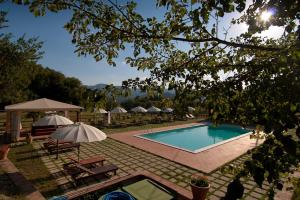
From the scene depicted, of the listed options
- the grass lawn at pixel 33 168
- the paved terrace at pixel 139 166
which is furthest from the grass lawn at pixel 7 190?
the paved terrace at pixel 139 166

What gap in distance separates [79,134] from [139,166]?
3822 mm

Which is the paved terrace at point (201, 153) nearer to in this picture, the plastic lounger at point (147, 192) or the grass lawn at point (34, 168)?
the plastic lounger at point (147, 192)

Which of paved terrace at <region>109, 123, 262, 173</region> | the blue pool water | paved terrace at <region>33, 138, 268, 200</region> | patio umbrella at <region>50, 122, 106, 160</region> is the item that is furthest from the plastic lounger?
the blue pool water

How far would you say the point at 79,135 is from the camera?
9430 mm

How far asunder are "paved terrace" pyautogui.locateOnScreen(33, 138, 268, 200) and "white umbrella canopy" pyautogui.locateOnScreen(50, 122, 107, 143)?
6.10ft

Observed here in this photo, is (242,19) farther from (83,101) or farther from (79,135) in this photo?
(79,135)

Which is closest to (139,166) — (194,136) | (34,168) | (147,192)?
(147,192)

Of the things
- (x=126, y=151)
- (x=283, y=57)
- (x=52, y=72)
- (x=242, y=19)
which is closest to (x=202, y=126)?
(x=126, y=151)

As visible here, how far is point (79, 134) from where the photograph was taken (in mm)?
9484

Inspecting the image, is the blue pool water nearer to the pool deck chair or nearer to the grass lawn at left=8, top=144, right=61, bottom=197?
the pool deck chair

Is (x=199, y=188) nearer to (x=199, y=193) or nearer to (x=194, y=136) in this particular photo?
(x=199, y=193)

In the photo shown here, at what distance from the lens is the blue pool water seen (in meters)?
20.4

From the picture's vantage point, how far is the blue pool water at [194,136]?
66.9 ft

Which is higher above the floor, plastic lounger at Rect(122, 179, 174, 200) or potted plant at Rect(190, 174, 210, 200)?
plastic lounger at Rect(122, 179, 174, 200)
